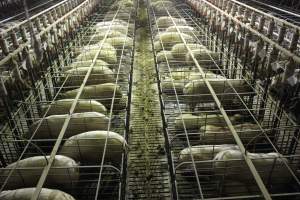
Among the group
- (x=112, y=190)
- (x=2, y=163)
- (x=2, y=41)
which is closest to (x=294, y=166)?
(x=112, y=190)

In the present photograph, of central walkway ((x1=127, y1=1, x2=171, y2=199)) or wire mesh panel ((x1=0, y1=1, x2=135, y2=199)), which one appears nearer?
wire mesh panel ((x1=0, y1=1, x2=135, y2=199))

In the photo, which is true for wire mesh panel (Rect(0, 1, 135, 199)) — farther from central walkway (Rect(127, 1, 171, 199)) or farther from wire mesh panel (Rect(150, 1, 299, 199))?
wire mesh panel (Rect(150, 1, 299, 199))

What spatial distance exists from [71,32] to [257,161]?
7.34 m

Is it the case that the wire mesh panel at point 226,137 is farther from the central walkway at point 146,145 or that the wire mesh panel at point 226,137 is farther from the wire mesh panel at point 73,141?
the wire mesh panel at point 73,141

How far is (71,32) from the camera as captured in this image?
366 inches

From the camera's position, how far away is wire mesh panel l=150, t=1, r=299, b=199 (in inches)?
145

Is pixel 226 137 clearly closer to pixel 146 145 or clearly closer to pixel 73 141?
pixel 146 145

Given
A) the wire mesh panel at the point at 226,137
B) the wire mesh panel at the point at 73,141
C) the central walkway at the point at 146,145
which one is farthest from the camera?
the central walkway at the point at 146,145

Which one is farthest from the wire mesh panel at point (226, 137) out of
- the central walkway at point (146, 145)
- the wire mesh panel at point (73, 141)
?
the wire mesh panel at point (73, 141)

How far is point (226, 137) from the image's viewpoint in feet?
14.8

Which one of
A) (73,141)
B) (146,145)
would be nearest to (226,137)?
(146,145)

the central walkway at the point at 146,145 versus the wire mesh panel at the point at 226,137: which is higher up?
the wire mesh panel at the point at 226,137

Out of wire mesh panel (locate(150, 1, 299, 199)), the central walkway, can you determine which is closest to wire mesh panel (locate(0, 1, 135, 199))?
the central walkway

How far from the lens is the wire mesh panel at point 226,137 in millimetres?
3674
